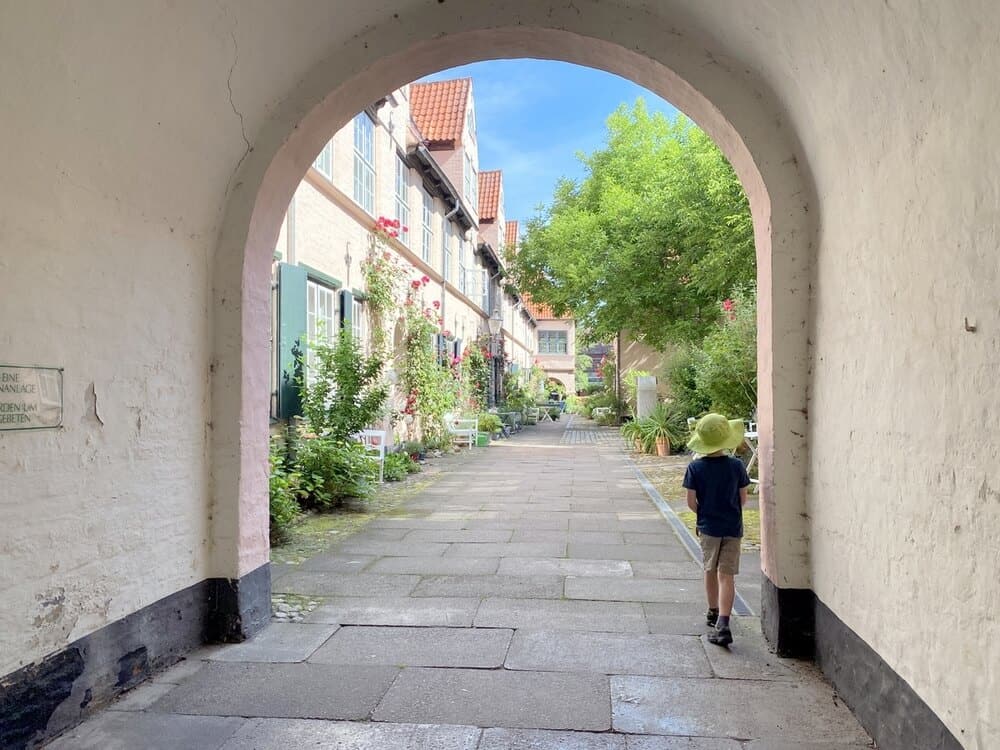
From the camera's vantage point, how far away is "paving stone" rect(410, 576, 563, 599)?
16.5 ft

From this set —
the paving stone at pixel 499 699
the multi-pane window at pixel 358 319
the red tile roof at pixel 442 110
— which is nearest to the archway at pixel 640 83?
the paving stone at pixel 499 699

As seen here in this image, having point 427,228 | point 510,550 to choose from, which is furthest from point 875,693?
point 427,228

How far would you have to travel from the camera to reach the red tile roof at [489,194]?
28.8m

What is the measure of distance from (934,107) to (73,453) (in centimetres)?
347

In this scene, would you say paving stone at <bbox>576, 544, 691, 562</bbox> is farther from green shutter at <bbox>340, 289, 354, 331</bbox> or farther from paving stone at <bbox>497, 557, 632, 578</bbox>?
green shutter at <bbox>340, 289, 354, 331</bbox>

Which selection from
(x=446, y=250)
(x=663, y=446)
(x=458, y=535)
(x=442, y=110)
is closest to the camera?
(x=458, y=535)

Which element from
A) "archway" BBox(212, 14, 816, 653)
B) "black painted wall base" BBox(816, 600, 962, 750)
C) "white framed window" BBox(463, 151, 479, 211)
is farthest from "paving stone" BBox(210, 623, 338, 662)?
"white framed window" BBox(463, 151, 479, 211)

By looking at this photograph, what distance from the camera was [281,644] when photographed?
4.07 metres

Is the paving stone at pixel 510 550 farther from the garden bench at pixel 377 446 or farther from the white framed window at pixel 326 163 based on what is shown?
the white framed window at pixel 326 163

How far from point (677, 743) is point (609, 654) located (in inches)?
38.2

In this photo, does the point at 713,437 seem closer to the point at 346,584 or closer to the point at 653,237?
the point at 346,584

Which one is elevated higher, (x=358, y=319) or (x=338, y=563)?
(x=358, y=319)

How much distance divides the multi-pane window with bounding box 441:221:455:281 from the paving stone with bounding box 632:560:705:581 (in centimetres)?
1256

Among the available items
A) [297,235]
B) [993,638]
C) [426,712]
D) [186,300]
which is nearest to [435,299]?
[297,235]
